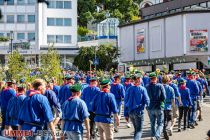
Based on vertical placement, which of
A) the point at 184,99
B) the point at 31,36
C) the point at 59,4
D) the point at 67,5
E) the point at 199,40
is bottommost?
the point at 184,99

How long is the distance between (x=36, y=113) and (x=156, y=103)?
5658 millimetres

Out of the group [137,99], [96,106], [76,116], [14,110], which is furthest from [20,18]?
[76,116]

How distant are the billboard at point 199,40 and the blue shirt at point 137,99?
36846 millimetres

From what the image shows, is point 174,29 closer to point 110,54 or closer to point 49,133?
point 110,54

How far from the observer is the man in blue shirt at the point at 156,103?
586 inches

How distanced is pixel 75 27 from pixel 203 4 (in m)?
17.9

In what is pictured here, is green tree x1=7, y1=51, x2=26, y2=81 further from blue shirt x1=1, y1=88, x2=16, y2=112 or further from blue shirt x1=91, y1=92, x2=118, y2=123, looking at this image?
blue shirt x1=91, y1=92, x2=118, y2=123

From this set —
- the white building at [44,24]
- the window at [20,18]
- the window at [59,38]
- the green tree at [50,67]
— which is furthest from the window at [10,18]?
the green tree at [50,67]

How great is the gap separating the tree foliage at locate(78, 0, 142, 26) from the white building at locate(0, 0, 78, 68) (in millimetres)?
4816

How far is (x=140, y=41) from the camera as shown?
57.0 meters

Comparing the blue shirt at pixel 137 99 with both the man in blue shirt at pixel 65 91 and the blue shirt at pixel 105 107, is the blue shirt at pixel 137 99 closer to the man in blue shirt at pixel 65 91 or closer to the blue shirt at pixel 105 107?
the blue shirt at pixel 105 107

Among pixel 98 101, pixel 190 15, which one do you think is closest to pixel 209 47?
pixel 190 15

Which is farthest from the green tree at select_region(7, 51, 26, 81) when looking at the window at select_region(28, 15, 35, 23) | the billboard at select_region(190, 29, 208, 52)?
the window at select_region(28, 15, 35, 23)

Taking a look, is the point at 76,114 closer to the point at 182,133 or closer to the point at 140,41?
the point at 182,133
